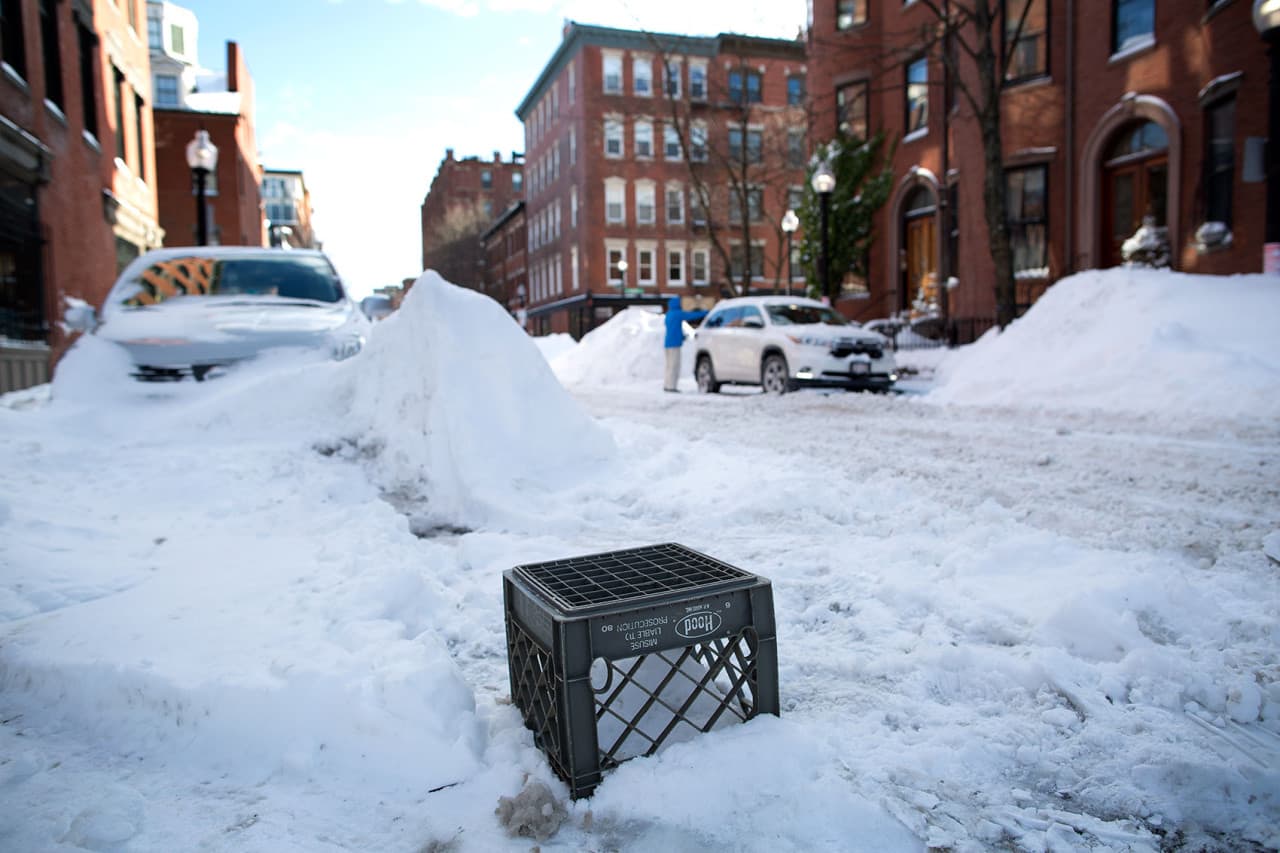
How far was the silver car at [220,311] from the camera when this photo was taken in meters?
7.29

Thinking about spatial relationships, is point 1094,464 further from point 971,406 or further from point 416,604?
point 416,604

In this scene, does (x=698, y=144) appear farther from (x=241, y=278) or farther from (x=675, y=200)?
(x=241, y=278)

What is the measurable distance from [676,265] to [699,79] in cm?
1072

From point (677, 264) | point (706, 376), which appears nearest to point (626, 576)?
point (706, 376)

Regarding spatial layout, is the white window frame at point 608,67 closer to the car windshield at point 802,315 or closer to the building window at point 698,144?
the building window at point 698,144

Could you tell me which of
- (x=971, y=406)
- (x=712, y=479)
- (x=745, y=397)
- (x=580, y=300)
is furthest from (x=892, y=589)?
(x=580, y=300)

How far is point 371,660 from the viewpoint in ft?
9.79

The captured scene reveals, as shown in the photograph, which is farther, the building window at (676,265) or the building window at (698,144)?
the building window at (676,265)

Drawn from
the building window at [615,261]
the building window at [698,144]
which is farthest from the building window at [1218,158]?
the building window at [615,261]

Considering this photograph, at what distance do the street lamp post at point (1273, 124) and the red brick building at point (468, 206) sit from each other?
66.2 metres

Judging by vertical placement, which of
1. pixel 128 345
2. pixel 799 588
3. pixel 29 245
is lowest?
pixel 799 588

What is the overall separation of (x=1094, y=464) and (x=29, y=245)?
605 inches

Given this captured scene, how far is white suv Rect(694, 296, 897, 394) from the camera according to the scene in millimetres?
14477

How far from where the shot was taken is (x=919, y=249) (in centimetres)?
2539
